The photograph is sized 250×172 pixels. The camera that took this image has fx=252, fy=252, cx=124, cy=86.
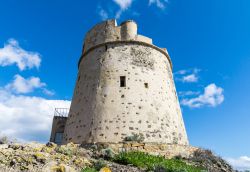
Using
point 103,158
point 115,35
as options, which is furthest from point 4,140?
point 115,35

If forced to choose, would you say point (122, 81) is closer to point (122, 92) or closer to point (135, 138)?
point (122, 92)

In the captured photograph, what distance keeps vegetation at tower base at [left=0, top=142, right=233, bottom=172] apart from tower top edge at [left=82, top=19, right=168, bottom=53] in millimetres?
8014

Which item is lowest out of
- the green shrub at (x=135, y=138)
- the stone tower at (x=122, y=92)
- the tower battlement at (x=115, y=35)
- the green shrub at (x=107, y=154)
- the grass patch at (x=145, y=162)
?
the grass patch at (x=145, y=162)

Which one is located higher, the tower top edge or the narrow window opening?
the tower top edge

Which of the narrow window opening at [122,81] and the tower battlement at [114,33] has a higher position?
the tower battlement at [114,33]

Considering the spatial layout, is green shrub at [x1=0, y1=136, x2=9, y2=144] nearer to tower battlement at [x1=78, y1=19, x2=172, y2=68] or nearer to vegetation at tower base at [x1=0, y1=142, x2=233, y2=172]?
vegetation at tower base at [x1=0, y1=142, x2=233, y2=172]

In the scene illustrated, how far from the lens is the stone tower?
14.8 metres

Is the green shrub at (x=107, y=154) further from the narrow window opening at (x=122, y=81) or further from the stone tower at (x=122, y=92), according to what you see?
the narrow window opening at (x=122, y=81)

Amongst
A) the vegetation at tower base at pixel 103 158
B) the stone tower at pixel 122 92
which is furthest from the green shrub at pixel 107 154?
the stone tower at pixel 122 92

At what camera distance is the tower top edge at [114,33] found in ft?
59.1

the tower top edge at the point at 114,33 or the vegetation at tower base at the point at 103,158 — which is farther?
the tower top edge at the point at 114,33

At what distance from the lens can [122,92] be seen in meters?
15.8

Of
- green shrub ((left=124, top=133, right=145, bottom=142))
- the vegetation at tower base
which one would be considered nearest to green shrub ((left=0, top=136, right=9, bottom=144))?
the vegetation at tower base

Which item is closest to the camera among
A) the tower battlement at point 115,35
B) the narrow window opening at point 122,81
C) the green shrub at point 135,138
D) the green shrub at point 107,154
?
the green shrub at point 107,154
